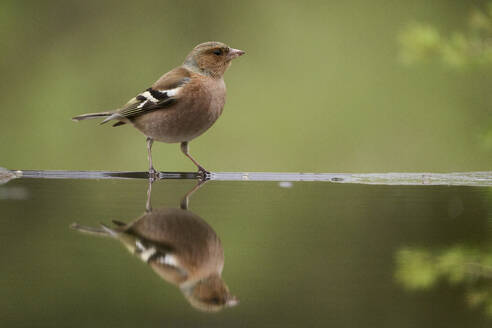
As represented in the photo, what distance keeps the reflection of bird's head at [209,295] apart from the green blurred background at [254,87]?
7720mm

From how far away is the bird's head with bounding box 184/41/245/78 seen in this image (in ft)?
12.4

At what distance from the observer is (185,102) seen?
11.7 feet

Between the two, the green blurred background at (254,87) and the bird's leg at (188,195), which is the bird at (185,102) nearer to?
→ the bird's leg at (188,195)

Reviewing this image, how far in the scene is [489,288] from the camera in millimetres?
1122

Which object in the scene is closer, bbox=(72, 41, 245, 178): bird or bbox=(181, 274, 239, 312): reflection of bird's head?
bbox=(181, 274, 239, 312): reflection of bird's head

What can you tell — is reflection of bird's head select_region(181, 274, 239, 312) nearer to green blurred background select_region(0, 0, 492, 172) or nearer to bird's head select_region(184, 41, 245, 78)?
bird's head select_region(184, 41, 245, 78)

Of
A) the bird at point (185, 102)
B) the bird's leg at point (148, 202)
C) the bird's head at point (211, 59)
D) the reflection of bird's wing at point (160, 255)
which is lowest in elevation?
the reflection of bird's wing at point (160, 255)

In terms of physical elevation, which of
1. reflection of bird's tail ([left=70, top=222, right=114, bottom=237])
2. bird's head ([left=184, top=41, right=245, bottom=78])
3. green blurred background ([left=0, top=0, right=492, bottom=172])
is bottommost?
reflection of bird's tail ([left=70, top=222, right=114, bottom=237])

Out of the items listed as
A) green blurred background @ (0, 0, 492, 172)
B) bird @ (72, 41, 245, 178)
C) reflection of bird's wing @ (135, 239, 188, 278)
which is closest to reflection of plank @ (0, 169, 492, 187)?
bird @ (72, 41, 245, 178)

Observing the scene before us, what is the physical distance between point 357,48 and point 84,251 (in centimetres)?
859

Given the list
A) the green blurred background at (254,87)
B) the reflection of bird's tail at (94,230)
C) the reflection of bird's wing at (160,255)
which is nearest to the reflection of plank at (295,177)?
the reflection of bird's tail at (94,230)

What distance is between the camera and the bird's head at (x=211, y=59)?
377cm

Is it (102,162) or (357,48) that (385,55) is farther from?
(102,162)

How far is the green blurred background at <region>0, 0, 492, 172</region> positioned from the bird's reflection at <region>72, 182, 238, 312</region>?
7.10 meters
